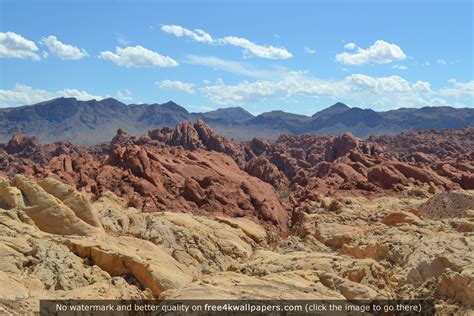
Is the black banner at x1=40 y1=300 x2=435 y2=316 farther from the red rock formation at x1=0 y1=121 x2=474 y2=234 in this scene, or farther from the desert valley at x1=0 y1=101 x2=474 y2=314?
the red rock formation at x1=0 y1=121 x2=474 y2=234

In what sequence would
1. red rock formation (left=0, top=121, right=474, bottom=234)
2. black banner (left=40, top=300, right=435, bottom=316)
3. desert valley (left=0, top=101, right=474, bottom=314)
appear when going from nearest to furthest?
black banner (left=40, top=300, right=435, bottom=316) → desert valley (left=0, top=101, right=474, bottom=314) → red rock formation (left=0, top=121, right=474, bottom=234)

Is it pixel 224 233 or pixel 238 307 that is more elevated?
pixel 238 307

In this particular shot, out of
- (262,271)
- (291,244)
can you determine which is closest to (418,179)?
(291,244)

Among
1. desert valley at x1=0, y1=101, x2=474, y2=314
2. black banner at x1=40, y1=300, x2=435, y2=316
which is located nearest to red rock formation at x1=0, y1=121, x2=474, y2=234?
desert valley at x1=0, y1=101, x2=474, y2=314

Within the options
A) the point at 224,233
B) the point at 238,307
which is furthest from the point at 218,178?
the point at 238,307

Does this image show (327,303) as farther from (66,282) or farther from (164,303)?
(66,282)

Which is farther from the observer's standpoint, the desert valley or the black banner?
the desert valley

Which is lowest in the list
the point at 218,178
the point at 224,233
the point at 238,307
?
the point at 224,233

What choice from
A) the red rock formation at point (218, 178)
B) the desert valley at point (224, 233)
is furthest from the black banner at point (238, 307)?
the red rock formation at point (218, 178)

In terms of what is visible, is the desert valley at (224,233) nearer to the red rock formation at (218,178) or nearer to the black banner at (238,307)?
the red rock formation at (218,178)

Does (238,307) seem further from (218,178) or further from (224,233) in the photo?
(218,178)

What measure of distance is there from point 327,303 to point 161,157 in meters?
52.4

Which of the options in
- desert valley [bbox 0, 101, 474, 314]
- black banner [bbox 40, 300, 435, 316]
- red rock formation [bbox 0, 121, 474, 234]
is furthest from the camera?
red rock formation [bbox 0, 121, 474, 234]

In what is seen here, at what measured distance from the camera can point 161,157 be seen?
221 ft
